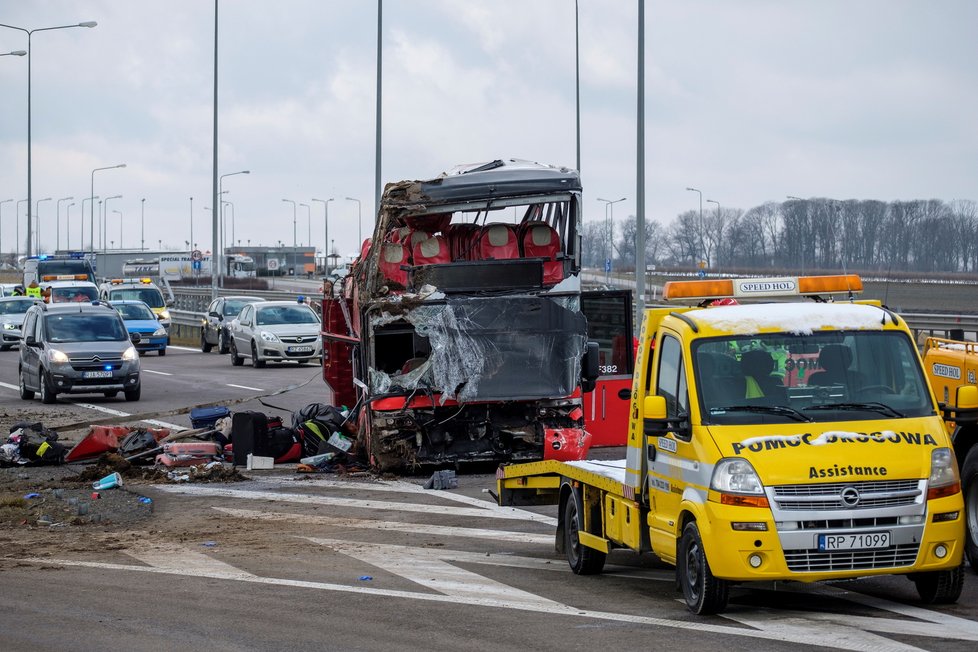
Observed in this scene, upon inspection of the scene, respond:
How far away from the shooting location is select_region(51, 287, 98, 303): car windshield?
4450 centimetres

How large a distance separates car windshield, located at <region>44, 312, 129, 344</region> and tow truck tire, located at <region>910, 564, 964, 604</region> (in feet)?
72.1

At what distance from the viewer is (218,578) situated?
32.9 feet

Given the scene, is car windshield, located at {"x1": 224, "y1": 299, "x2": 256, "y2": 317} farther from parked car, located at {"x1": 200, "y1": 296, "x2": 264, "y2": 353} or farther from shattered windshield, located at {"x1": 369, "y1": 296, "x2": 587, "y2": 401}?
shattered windshield, located at {"x1": 369, "y1": 296, "x2": 587, "y2": 401}

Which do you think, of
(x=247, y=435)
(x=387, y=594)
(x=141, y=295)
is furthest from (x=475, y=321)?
(x=141, y=295)

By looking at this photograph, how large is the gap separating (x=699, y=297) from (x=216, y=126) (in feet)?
145

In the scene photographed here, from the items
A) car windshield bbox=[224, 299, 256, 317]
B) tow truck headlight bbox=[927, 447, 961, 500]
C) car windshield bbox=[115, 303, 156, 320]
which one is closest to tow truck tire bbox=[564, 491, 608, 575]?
tow truck headlight bbox=[927, 447, 961, 500]

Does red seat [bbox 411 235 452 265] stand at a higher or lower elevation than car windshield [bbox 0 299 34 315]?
higher

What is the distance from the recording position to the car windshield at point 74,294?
4450 cm

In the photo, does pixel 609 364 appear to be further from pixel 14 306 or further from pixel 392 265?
pixel 14 306

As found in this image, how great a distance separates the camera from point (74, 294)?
44.8 m

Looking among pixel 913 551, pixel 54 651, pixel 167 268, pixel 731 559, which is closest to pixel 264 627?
pixel 54 651

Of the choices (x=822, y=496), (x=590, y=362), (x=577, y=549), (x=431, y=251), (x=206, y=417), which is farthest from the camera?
(x=206, y=417)

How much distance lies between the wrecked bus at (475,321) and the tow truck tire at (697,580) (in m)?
7.07

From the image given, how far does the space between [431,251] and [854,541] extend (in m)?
8.88
